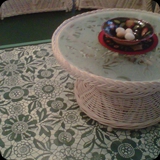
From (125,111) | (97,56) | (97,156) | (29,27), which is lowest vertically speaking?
(29,27)

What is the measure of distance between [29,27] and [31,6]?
307 millimetres

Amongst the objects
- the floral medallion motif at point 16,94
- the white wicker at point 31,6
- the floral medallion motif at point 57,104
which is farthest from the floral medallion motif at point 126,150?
the white wicker at point 31,6

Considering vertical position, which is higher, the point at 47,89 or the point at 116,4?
the point at 116,4

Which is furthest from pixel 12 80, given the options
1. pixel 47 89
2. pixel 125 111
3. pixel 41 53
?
pixel 125 111

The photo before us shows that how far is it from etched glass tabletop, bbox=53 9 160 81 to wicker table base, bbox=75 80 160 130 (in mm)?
196

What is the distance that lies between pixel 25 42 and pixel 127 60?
3.81ft

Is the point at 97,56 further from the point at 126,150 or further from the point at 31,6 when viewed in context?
the point at 31,6

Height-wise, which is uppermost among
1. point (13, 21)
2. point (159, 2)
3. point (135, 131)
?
point (159, 2)

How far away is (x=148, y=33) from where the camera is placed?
109 cm

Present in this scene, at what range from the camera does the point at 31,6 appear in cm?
231

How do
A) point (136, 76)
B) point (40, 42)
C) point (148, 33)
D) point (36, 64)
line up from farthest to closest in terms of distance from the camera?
point (40, 42), point (36, 64), point (148, 33), point (136, 76)

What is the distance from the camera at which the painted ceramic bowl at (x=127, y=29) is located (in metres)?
1.05

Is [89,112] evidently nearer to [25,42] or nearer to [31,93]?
[31,93]

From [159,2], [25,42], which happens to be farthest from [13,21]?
[159,2]
